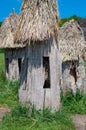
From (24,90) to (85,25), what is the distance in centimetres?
3710

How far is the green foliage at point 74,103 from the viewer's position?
1356cm

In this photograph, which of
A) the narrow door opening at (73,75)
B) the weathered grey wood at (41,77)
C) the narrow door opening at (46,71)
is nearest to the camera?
the weathered grey wood at (41,77)

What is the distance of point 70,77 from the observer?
50.4ft

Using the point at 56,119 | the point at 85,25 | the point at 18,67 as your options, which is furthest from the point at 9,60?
the point at 85,25

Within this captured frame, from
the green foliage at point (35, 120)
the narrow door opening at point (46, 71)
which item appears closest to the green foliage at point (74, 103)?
the narrow door opening at point (46, 71)

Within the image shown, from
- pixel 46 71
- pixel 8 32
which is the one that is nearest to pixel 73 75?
pixel 46 71

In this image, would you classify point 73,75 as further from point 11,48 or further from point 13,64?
point 11,48

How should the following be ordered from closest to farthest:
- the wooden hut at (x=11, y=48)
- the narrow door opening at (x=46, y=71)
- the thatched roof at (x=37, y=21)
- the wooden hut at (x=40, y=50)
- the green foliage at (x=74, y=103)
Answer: the thatched roof at (x=37, y=21)
the wooden hut at (x=40, y=50)
the narrow door opening at (x=46, y=71)
the green foliage at (x=74, y=103)
the wooden hut at (x=11, y=48)

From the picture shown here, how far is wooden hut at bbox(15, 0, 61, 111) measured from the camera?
36.6 ft

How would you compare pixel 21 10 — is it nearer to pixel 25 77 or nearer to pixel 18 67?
pixel 25 77

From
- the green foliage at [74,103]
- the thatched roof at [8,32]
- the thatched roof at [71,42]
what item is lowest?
the green foliage at [74,103]

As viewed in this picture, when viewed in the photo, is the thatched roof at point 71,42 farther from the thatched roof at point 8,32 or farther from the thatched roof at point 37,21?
the thatched roof at point 37,21

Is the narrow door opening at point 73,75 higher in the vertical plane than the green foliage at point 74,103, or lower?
higher

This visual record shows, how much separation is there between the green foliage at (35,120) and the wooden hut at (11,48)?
6916 millimetres
